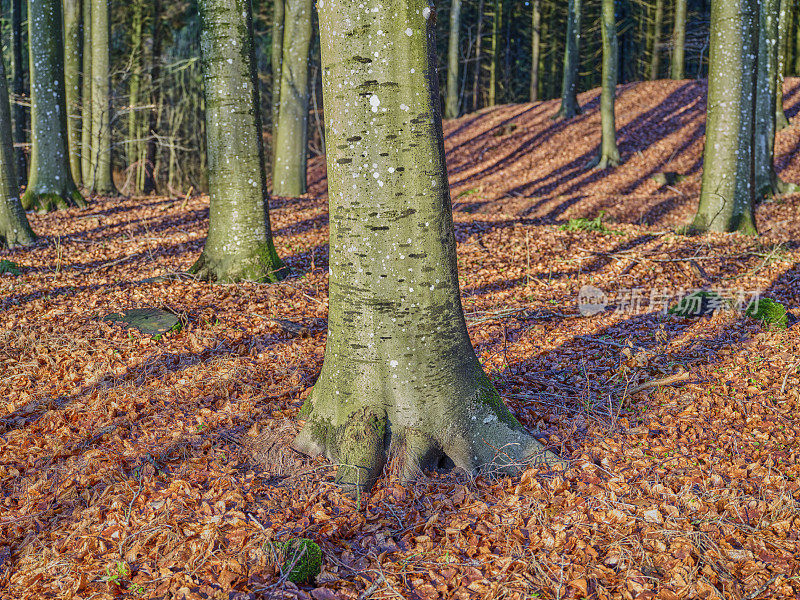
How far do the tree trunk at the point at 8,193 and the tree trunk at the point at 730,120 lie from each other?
1026cm

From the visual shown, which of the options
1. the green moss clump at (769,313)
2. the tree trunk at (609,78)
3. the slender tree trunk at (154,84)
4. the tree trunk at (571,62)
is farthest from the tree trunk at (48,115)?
the tree trunk at (571,62)

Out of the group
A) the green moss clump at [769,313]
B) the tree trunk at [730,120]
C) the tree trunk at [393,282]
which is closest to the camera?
the tree trunk at [393,282]

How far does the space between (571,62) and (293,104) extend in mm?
10908

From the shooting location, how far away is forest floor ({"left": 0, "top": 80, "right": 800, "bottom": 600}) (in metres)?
2.72

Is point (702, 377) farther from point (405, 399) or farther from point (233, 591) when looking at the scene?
point (233, 591)

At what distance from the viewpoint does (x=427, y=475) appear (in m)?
3.46

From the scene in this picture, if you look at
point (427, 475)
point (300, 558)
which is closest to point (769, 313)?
point (427, 475)

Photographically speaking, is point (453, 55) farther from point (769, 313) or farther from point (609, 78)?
point (769, 313)

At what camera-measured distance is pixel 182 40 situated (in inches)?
912

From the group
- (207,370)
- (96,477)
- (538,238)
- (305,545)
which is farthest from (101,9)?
(305,545)

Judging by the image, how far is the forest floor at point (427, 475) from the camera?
2.72 metres

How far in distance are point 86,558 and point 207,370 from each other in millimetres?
2153

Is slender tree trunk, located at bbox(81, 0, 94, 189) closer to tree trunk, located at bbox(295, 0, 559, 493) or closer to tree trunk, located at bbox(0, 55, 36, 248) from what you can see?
tree trunk, located at bbox(0, 55, 36, 248)

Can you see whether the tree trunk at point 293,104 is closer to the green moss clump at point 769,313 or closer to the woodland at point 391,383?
the woodland at point 391,383
